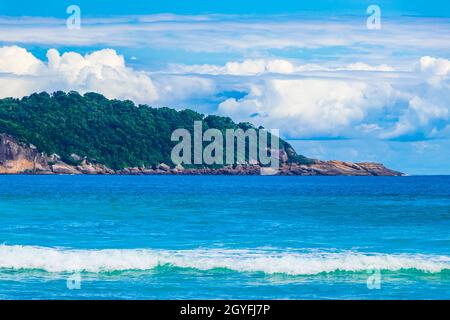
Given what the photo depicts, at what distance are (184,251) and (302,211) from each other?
92.9 ft

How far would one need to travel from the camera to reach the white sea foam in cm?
2622

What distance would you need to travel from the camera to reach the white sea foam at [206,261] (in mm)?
26219

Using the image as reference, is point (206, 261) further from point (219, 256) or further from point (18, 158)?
point (18, 158)

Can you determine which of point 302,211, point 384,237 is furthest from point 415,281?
point 302,211

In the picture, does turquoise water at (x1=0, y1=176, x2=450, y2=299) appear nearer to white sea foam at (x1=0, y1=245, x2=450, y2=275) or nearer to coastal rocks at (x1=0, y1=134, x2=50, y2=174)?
white sea foam at (x1=0, y1=245, x2=450, y2=275)

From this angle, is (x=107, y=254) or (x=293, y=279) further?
(x=107, y=254)

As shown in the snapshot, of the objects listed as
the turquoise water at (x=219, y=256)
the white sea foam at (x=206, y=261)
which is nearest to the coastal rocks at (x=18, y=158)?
the turquoise water at (x=219, y=256)

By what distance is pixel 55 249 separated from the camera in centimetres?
3170

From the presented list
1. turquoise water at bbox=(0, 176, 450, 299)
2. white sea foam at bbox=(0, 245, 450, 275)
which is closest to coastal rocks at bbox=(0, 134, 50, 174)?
turquoise water at bbox=(0, 176, 450, 299)

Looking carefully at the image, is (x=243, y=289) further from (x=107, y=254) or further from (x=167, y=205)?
(x=167, y=205)

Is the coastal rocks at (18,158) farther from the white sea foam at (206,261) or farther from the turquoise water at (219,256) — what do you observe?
the white sea foam at (206,261)

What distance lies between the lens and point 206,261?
2734 cm

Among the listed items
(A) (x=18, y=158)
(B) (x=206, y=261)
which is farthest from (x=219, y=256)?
(A) (x=18, y=158)
